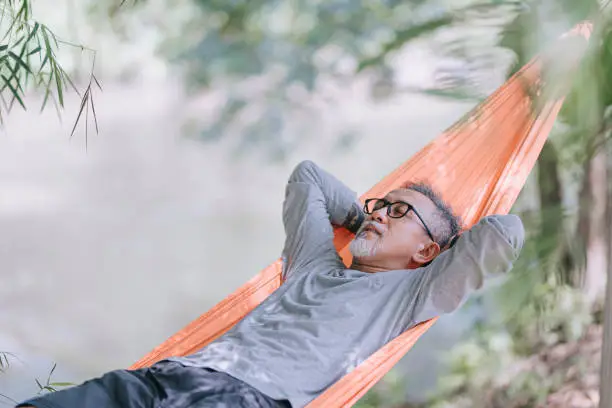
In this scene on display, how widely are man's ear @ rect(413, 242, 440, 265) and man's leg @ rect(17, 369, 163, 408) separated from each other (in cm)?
71

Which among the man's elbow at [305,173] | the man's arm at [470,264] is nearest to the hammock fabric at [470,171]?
the man's arm at [470,264]

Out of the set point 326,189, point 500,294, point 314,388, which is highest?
point 326,189

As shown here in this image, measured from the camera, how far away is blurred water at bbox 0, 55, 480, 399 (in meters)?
3.46

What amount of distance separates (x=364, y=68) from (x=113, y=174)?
1.28m

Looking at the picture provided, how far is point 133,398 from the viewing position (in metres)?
1.56

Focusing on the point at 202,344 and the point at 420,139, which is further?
the point at 420,139

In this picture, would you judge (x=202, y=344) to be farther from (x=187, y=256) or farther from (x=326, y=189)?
(x=187, y=256)

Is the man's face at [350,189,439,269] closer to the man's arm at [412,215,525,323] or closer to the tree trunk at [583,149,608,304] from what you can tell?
the man's arm at [412,215,525,323]

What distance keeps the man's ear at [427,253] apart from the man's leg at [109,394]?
2.32 feet

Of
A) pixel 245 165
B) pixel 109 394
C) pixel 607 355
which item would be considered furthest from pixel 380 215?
pixel 245 165

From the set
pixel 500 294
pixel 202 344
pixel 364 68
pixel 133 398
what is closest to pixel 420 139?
pixel 364 68

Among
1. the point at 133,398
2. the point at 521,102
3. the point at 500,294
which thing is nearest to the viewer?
the point at 133,398

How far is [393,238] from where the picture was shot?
1912 mm

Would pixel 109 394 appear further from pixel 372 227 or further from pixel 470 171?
pixel 470 171
